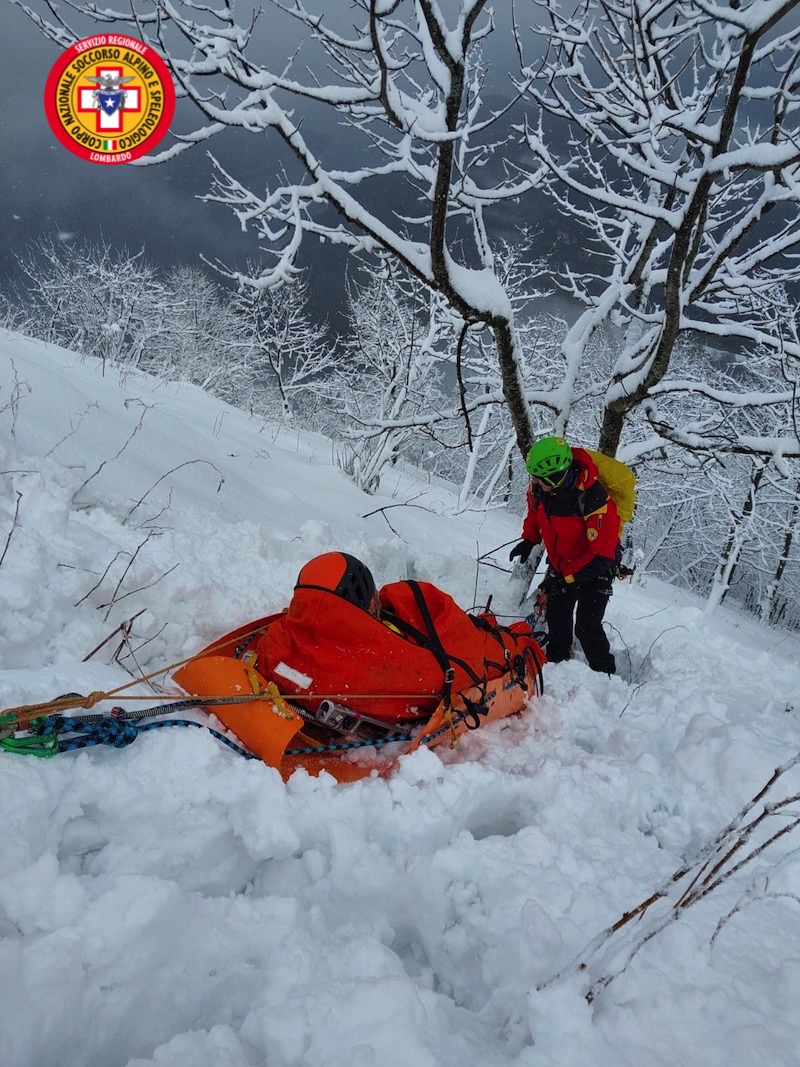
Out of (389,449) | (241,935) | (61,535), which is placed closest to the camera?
(241,935)

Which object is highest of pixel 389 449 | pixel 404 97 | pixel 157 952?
pixel 404 97

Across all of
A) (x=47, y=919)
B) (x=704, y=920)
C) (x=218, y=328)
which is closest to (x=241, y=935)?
(x=47, y=919)

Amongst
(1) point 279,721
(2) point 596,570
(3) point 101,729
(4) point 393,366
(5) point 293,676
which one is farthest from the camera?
(4) point 393,366

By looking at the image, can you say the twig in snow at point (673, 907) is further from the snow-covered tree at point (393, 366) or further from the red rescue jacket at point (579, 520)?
the snow-covered tree at point (393, 366)

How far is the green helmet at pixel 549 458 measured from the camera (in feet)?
11.6

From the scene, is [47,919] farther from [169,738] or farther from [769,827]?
[769,827]

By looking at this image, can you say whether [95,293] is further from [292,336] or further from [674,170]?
[674,170]

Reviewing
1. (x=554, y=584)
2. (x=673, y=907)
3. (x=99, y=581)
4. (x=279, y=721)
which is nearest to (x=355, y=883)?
(x=279, y=721)

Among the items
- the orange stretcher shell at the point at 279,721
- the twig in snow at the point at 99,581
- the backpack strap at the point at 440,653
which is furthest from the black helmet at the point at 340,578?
the twig in snow at the point at 99,581

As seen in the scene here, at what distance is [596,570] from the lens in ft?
12.3

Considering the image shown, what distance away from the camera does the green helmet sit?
3.53 metres

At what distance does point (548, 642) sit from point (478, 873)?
278 cm

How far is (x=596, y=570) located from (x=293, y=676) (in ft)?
7.35

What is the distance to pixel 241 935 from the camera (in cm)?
134
